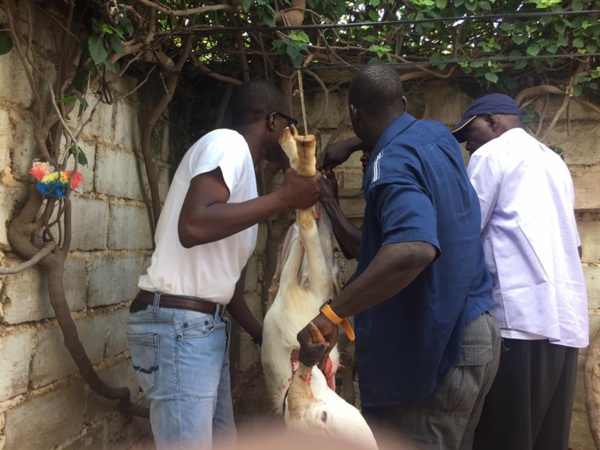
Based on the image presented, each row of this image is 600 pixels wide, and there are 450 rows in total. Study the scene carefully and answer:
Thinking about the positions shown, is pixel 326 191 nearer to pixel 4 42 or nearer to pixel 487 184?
pixel 487 184

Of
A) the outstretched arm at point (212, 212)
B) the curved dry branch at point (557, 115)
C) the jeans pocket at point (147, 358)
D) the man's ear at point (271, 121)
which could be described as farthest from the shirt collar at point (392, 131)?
the curved dry branch at point (557, 115)

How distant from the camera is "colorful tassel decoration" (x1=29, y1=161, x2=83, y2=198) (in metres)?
2.21

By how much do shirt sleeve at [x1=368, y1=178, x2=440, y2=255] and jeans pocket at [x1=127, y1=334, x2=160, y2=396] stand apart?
99 centimetres

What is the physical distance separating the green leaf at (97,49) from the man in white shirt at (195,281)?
0.57 m

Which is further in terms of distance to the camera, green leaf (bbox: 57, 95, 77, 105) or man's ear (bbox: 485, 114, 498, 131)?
man's ear (bbox: 485, 114, 498, 131)

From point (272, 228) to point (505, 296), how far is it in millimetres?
1801

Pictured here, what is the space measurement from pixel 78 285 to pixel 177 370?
3.07 feet

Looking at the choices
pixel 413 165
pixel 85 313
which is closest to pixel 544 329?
pixel 413 165

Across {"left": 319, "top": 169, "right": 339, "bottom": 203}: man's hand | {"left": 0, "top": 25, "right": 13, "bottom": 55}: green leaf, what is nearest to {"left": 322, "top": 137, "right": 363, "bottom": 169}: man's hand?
{"left": 319, "top": 169, "right": 339, "bottom": 203}: man's hand

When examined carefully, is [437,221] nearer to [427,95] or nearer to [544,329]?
[544,329]

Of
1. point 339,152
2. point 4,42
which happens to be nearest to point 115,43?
point 4,42

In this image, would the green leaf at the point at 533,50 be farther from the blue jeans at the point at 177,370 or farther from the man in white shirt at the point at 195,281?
the blue jeans at the point at 177,370

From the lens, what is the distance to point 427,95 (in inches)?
151

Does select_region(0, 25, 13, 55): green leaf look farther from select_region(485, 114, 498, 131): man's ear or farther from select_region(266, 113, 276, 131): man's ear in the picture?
select_region(485, 114, 498, 131): man's ear
